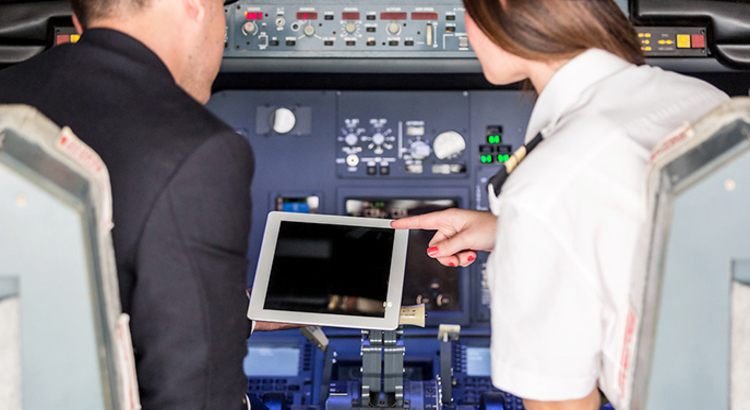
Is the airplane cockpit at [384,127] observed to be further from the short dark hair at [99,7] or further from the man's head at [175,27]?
the short dark hair at [99,7]

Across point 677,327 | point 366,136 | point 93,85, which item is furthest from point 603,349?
point 366,136

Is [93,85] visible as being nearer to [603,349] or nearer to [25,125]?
[25,125]

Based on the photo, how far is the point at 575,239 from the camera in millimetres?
862

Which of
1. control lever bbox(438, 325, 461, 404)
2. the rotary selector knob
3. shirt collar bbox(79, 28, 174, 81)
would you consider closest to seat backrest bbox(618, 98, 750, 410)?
shirt collar bbox(79, 28, 174, 81)

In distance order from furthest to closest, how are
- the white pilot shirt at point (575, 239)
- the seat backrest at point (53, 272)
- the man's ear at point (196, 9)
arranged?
the man's ear at point (196, 9) → the white pilot shirt at point (575, 239) → the seat backrest at point (53, 272)

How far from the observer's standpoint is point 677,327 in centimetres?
71

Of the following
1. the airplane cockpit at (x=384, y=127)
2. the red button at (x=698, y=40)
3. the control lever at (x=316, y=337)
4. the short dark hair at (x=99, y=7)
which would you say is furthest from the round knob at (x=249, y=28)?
the red button at (x=698, y=40)

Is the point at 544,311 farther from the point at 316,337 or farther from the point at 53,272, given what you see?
the point at 316,337

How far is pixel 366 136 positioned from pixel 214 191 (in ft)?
3.95

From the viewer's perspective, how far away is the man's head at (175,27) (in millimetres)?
1074

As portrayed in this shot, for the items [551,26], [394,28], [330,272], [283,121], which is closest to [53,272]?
[551,26]

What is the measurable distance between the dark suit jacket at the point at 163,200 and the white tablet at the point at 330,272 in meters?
0.53

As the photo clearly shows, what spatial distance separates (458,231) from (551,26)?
637mm

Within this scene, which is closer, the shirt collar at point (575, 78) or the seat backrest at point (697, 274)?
the seat backrest at point (697, 274)
